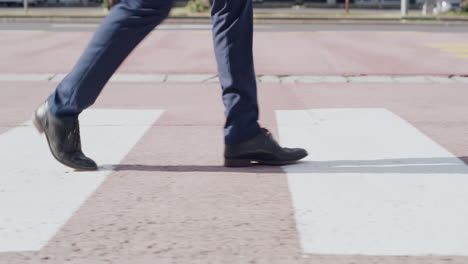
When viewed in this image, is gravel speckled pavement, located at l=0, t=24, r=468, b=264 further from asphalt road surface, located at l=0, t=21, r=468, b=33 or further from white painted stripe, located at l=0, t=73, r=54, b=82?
asphalt road surface, located at l=0, t=21, r=468, b=33

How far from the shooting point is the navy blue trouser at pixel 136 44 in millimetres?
3602

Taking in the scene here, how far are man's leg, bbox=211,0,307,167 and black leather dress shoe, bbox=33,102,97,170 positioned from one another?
0.61 metres

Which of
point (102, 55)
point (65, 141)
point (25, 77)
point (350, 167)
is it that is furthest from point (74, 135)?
point (25, 77)

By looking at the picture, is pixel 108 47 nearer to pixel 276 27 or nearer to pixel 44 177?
pixel 44 177

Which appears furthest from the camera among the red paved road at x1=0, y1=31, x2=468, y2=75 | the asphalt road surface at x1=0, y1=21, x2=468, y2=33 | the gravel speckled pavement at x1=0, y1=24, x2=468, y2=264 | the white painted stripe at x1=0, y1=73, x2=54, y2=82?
the asphalt road surface at x1=0, y1=21, x2=468, y2=33

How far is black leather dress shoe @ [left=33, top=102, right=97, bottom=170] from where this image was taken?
3703 millimetres

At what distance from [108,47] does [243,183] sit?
76 cm

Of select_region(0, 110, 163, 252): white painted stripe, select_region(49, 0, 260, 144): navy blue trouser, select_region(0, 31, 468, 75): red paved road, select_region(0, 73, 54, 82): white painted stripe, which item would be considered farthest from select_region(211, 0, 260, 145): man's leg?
select_region(0, 31, 468, 75): red paved road

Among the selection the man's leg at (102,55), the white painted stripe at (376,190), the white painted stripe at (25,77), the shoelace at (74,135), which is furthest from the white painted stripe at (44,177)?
the white painted stripe at (25,77)

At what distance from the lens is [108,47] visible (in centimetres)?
360

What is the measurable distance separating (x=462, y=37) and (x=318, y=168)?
12.4 metres

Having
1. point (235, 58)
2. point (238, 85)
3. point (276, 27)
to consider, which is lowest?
point (276, 27)

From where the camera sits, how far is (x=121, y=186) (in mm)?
3459

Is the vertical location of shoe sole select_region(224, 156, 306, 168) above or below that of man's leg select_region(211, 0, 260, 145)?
Answer: below
